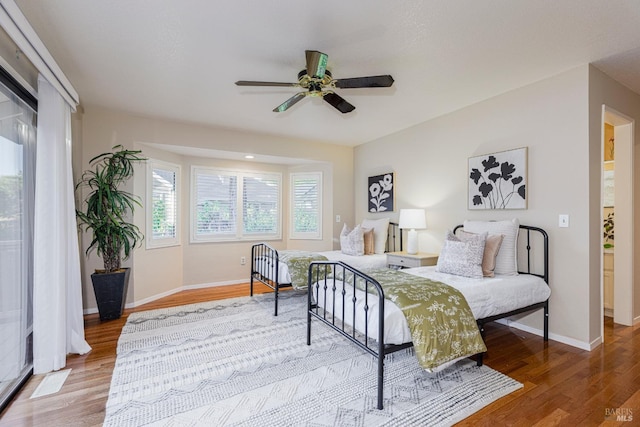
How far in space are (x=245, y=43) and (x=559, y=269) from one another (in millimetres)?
3631

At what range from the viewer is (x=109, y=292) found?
143 inches

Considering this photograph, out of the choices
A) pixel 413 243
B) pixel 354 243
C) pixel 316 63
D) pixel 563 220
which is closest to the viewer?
pixel 316 63

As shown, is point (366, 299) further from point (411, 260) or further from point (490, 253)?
point (411, 260)

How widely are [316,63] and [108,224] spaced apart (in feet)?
10.3

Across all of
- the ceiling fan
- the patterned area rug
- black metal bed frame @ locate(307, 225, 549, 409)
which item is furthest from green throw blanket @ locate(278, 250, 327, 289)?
the ceiling fan

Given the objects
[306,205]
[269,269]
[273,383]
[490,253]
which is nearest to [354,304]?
[273,383]

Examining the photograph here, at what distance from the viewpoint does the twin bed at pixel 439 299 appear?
2.02 meters

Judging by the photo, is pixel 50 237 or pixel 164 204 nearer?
pixel 50 237

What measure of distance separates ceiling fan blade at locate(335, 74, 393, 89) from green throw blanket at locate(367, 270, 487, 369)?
162cm

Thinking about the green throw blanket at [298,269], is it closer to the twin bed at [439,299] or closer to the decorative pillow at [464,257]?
the twin bed at [439,299]

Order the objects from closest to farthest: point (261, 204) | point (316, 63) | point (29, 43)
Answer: point (29, 43) < point (316, 63) < point (261, 204)

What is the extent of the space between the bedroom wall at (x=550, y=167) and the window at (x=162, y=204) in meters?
4.20

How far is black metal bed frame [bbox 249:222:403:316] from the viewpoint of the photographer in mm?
3790

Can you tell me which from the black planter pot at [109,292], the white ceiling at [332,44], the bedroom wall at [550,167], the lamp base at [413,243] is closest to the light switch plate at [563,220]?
the bedroom wall at [550,167]
